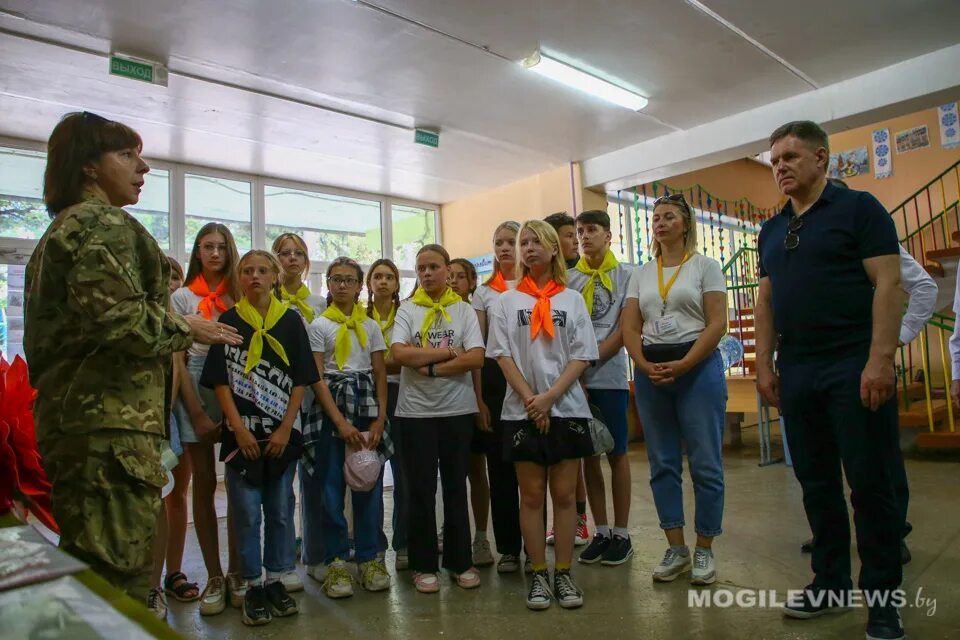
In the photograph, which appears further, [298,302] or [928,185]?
[928,185]

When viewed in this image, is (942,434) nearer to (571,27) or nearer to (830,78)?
(830,78)

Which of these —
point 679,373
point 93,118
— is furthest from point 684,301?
point 93,118

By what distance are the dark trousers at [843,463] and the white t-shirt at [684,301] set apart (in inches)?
19.0

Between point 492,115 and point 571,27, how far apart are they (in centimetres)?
159

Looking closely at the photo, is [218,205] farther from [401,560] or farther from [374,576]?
[374,576]

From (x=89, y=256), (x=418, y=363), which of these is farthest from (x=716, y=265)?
(x=89, y=256)

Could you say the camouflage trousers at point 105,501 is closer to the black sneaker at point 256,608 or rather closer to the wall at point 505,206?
the black sneaker at point 256,608

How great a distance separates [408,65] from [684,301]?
3198 millimetres

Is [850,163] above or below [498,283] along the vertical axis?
above

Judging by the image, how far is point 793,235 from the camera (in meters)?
2.02

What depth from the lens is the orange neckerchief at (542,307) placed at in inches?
96.7

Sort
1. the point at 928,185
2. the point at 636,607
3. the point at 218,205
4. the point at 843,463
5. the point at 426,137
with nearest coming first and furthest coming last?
1. the point at 843,463
2. the point at 636,607
3. the point at 426,137
4. the point at 218,205
5. the point at 928,185

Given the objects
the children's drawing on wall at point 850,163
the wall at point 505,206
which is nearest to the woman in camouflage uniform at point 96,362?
the wall at point 505,206

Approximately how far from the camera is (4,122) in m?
5.38
